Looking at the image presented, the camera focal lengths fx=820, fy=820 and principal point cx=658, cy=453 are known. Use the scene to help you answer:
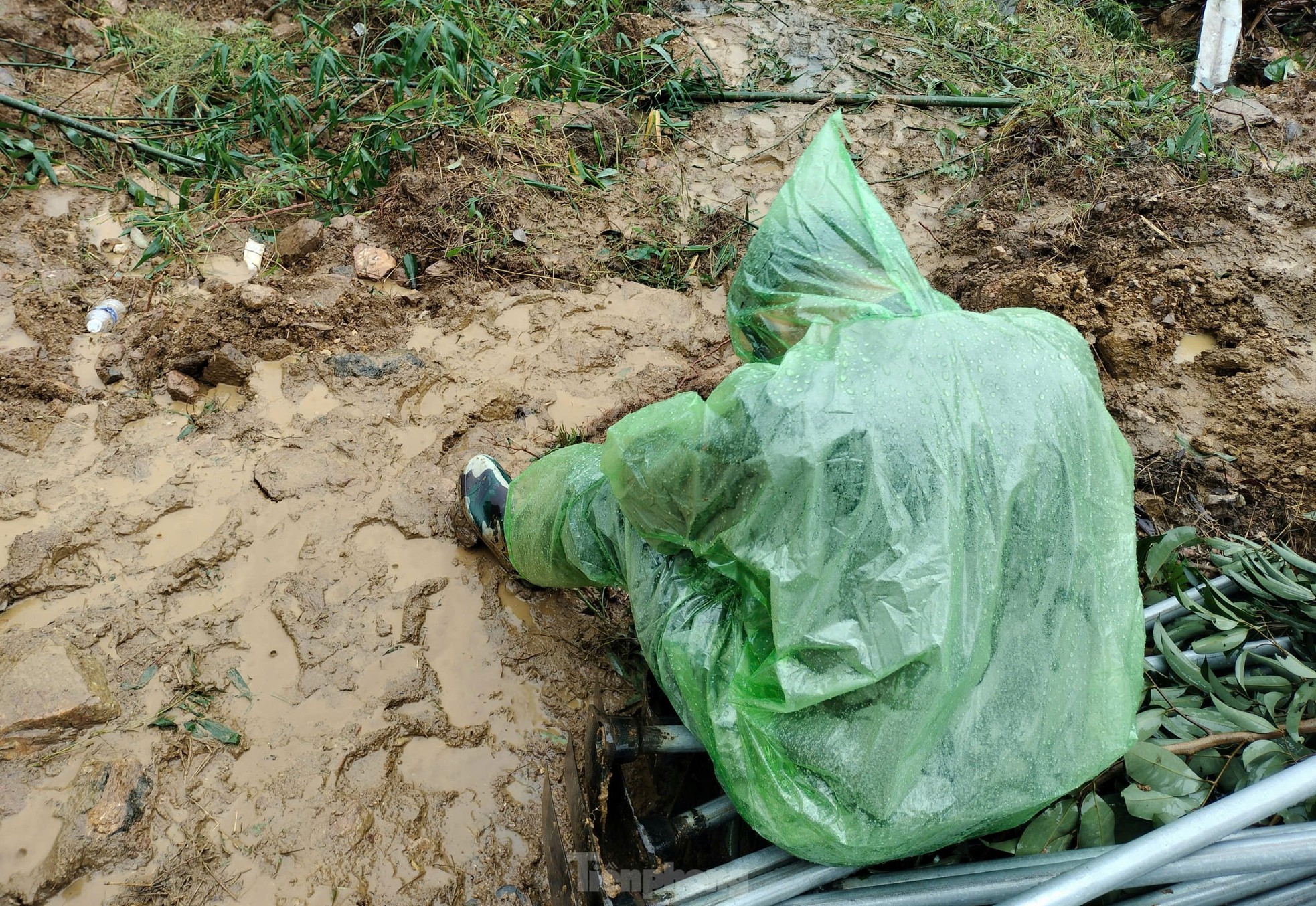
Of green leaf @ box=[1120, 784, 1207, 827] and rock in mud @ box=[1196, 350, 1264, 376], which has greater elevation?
rock in mud @ box=[1196, 350, 1264, 376]

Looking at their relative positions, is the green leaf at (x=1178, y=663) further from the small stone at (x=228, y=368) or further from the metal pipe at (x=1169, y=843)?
the small stone at (x=228, y=368)

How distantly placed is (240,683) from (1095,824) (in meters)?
1.72

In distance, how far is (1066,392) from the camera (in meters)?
1.06

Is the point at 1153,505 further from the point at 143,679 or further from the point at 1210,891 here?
the point at 143,679

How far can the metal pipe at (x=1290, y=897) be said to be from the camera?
50.6 inches

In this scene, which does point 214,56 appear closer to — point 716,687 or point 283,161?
point 283,161

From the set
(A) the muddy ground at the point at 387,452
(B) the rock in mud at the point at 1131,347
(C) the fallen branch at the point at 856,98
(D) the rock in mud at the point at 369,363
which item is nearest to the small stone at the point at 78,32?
(A) the muddy ground at the point at 387,452

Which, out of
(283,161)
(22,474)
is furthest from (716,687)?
(283,161)

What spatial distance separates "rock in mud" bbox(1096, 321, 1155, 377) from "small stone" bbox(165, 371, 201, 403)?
2629mm

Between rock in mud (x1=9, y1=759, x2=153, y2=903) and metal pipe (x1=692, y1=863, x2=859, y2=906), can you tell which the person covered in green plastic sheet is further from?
rock in mud (x1=9, y1=759, x2=153, y2=903)

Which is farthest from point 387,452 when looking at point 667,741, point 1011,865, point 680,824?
point 1011,865

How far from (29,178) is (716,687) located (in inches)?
116

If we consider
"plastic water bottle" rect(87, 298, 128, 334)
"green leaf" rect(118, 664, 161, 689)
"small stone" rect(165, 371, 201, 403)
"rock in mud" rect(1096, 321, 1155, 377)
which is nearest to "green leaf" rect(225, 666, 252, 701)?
"green leaf" rect(118, 664, 161, 689)

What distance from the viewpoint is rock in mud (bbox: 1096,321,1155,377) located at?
2.38 meters
